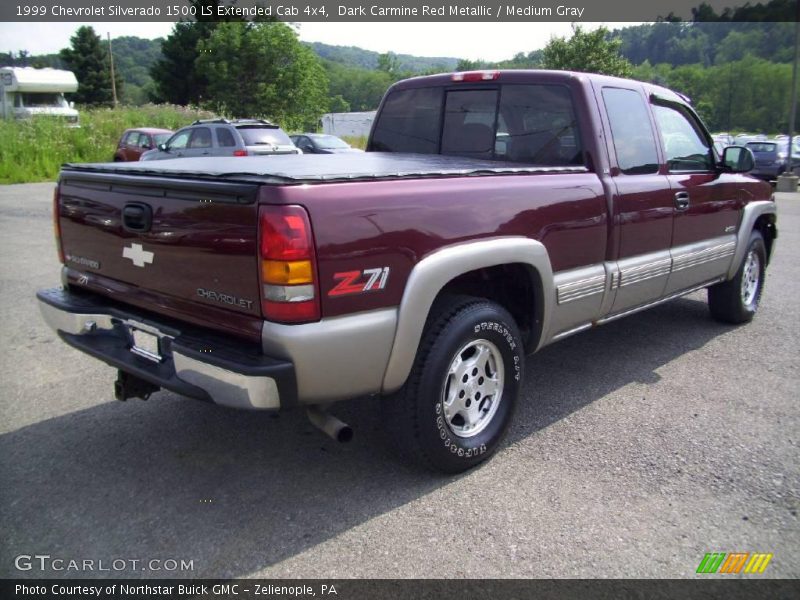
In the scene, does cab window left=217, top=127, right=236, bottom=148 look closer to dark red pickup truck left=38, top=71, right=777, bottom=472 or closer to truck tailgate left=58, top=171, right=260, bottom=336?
dark red pickup truck left=38, top=71, right=777, bottom=472

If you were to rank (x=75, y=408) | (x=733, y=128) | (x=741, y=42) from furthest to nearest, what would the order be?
(x=741, y=42) < (x=733, y=128) < (x=75, y=408)

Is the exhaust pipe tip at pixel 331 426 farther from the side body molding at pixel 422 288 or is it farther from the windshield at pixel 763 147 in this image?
the windshield at pixel 763 147

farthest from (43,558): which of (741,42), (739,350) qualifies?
(741,42)

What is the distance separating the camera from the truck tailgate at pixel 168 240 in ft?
8.26

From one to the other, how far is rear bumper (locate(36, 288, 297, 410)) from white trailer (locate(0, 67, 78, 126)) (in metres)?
29.4

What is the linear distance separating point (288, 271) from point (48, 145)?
21.1 meters

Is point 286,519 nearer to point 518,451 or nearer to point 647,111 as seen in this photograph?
point 518,451

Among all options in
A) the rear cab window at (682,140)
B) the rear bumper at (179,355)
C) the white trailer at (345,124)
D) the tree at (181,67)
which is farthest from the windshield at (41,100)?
the rear cab window at (682,140)

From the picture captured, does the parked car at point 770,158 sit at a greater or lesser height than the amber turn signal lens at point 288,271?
lesser

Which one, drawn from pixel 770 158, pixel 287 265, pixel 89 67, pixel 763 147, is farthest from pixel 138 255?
pixel 89 67

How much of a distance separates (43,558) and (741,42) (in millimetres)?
83000

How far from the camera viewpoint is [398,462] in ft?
10.8

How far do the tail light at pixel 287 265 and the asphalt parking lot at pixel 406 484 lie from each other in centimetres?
98

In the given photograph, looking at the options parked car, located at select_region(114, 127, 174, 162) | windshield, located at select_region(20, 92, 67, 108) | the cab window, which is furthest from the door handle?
windshield, located at select_region(20, 92, 67, 108)
